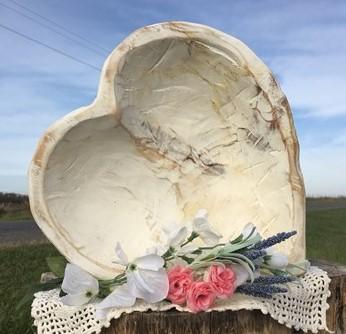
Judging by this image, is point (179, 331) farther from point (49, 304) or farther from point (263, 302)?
point (49, 304)

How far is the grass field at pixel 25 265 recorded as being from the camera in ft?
13.6

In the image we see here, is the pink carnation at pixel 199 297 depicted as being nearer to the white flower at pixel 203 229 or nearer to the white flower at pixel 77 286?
the white flower at pixel 203 229

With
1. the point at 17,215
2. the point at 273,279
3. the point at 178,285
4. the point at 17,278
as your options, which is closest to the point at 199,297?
the point at 178,285

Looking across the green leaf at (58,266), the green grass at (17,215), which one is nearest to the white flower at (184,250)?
the green leaf at (58,266)

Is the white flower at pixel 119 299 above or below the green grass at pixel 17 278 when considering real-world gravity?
above

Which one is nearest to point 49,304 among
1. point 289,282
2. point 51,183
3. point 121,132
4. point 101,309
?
point 101,309

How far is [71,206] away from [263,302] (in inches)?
33.9

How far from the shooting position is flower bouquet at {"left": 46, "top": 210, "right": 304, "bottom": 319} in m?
2.10

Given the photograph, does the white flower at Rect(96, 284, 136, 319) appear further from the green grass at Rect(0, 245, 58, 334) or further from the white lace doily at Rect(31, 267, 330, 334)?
the green grass at Rect(0, 245, 58, 334)

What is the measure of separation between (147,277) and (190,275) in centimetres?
19

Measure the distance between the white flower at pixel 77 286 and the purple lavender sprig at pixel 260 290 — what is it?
1.85 ft

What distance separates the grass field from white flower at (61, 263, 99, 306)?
2.72ft

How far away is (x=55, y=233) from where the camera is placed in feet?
7.62

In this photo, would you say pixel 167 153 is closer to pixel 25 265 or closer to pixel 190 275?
pixel 190 275
